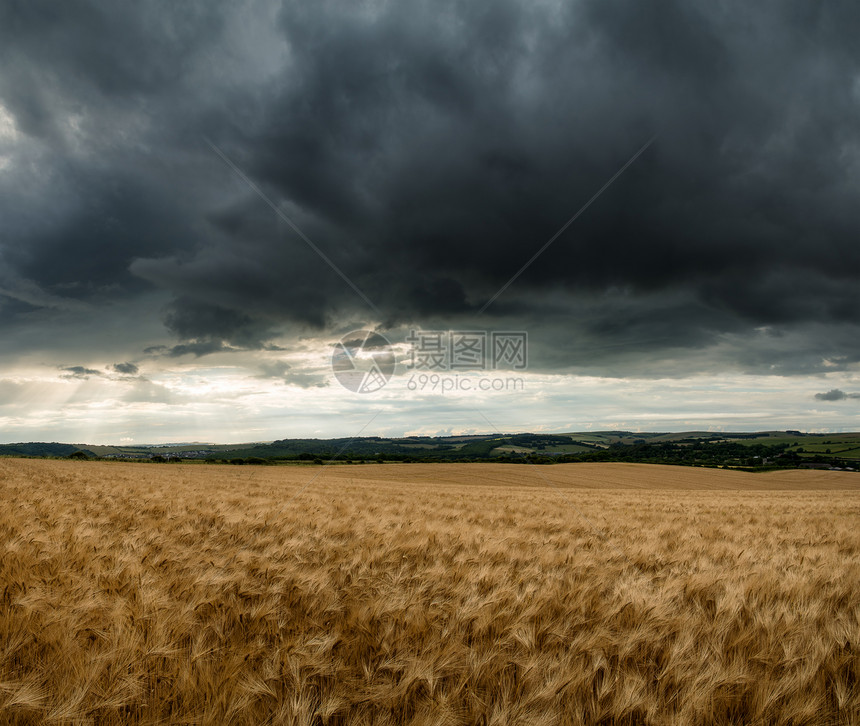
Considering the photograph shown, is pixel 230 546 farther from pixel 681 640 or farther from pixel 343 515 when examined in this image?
pixel 681 640

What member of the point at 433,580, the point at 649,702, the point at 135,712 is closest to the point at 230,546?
the point at 433,580

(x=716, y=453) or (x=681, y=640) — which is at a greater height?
(x=681, y=640)

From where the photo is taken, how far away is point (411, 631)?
9.84 feet

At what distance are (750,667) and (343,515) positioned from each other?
6640mm

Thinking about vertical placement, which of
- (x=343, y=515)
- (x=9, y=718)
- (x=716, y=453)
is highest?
(x=9, y=718)

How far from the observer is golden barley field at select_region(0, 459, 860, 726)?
7.37 ft

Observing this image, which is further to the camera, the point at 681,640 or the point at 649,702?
the point at 681,640

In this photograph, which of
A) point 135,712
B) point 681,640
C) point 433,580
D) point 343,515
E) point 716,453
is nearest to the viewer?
point 135,712

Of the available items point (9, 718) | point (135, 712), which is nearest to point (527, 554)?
point (135, 712)

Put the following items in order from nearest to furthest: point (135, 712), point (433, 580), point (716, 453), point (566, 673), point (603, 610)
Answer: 1. point (135, 712)
2. point (566, 673)
3. point (603, 610)
4. point (433, 580)
5. point (716, 453)

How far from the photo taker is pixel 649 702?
229 cm

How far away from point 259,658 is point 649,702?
2327 millimetres

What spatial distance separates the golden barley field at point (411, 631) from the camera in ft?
7.37

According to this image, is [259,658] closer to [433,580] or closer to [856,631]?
[433,580]
